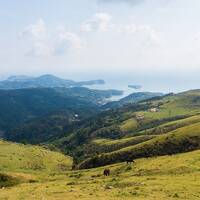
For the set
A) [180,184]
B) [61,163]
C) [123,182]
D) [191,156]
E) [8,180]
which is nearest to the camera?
[180,184]

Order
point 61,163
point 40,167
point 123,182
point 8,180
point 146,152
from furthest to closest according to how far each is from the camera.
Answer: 1. point 61,163
2. point 40,167
3. point 146,152
4. point 8,180
5. point 123,182

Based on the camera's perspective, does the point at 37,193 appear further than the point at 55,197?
Yes

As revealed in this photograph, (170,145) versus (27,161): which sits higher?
(170,145)

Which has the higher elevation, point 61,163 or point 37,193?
point 37,193

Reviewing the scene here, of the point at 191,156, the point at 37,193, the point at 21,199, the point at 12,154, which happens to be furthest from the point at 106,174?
the point at 12,154

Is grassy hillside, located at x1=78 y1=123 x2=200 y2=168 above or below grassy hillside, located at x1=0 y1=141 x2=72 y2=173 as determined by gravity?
above

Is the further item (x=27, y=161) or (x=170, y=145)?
(x=27, y=161)

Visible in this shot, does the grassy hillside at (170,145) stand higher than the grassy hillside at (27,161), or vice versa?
the grassy hillside at (170,145)

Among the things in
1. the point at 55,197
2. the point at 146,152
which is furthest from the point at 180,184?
the point at 146,152

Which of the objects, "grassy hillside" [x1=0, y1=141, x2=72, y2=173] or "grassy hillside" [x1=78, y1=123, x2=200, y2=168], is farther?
"grassy hillside" [x1=0, y1=141, x2=72, y2=173]

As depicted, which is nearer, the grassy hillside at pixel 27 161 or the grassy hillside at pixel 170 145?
the grassy hillside at pixel 170 145

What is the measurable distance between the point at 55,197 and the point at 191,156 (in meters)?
30.2

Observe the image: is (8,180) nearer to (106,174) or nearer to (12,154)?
(106,174)

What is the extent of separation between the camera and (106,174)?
6288 cm
